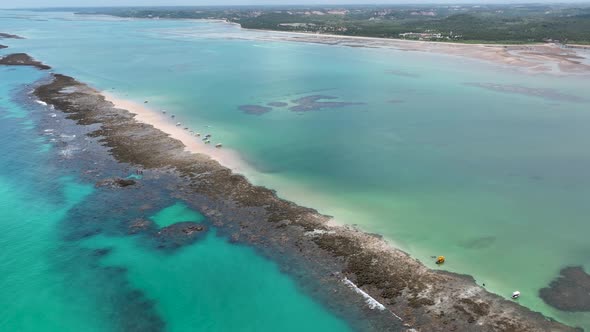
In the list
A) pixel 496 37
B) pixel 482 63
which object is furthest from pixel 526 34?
pixel 482 63

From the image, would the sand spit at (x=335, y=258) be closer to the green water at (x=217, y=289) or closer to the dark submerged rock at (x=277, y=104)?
the green water at (x=217, y=289)

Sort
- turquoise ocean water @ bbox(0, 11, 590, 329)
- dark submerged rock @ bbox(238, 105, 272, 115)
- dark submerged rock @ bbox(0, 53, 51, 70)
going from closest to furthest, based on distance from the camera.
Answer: turquoise ocean water @ bbox(0, 11, 590, 329) → dark submerged rock @ bbox(238, 105, 272, 115) → dark submerged rock @ bbox(0, 53, 51, 70)

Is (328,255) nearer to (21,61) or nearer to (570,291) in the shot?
(570,291)

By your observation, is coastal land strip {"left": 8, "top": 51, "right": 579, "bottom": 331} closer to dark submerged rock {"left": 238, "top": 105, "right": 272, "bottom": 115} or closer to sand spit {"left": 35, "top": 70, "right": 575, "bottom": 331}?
sand spit {"left": 35, "top": 70, "right": 575, "bottom": 331}

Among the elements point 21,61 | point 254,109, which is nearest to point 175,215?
point 254,109

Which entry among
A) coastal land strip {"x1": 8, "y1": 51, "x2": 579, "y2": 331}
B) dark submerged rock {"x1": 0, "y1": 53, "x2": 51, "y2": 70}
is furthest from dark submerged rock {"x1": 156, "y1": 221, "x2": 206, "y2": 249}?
dark submerged rock {"x1": 0, "y1": 53, "x2": 51, "y2": 70}
